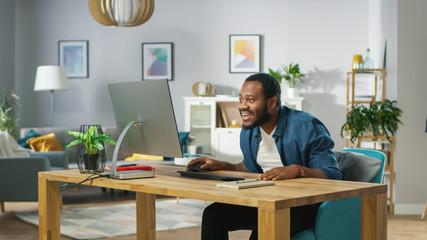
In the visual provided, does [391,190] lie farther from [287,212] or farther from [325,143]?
[287,212]

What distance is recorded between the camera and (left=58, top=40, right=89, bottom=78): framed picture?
724 cm

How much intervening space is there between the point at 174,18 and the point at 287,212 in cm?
586

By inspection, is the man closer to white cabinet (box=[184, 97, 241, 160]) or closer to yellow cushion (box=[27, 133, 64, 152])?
yellow cushion (box=[27, 133, 64, 152])

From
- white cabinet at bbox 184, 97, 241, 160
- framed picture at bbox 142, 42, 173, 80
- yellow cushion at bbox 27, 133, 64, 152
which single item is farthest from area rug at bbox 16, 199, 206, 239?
→ framed picture at bbox 142, 42, 173, 80

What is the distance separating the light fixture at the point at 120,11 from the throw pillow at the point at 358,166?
2.61m

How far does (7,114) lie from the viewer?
21.8 feet

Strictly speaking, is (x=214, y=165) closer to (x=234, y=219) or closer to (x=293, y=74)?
(x=234, y=219)

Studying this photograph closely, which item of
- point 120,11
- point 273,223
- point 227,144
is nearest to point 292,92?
point 227,144

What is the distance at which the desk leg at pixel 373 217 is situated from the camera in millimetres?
1966

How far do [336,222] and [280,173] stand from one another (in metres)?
0.35

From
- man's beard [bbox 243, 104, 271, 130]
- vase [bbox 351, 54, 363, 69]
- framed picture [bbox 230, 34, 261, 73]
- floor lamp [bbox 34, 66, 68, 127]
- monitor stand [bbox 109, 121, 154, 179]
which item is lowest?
monitor stand [bbox 109, 121, 154, 179]

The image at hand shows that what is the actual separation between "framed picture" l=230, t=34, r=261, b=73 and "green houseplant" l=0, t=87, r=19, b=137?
284 centimetres

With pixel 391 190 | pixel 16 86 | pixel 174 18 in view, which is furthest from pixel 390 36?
pixel 16 86

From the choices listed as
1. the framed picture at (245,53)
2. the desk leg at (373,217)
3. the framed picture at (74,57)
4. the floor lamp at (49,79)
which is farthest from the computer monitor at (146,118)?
the framed picture at (74,57)
